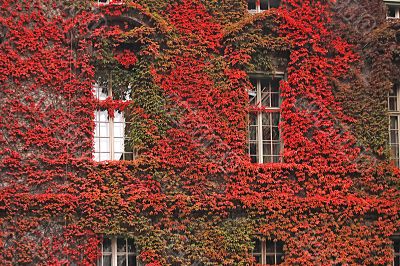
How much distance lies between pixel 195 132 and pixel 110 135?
1941mm

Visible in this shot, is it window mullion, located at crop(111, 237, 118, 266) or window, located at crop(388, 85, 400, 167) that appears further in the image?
window, located at crop(388, 85, 400, 167)

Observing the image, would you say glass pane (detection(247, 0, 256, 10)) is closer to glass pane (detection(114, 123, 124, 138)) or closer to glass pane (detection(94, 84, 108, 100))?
glass pane (detection(94, 84, 108, 100))

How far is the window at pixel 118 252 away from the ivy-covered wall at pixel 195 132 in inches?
12.6

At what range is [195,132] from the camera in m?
16.8

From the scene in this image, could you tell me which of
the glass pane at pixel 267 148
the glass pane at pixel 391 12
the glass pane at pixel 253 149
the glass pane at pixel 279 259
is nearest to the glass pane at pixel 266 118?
the glass pane at pixel 267 148

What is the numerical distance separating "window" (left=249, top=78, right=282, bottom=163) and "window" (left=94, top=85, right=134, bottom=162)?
2.98 meters

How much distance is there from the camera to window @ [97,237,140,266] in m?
16.1

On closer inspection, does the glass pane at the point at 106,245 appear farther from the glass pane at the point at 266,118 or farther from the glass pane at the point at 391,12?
the glass pane at the point at 391,12

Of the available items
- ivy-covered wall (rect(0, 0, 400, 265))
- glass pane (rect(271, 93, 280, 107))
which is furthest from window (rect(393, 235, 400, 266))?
glass pane (rect(271, 93, 280, 107))

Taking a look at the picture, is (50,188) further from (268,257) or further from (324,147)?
(324,147)

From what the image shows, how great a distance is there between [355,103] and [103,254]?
701cm

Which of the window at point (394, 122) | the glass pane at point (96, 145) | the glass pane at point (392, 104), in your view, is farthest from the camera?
the glass pane at point (392, 104)

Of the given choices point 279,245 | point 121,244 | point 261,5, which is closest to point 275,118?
point 261,5

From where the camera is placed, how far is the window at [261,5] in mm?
18125
